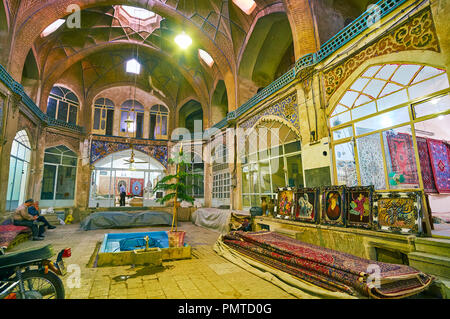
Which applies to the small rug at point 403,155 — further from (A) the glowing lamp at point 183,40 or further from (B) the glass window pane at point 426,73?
(A) the glowing lamp at point 183,40

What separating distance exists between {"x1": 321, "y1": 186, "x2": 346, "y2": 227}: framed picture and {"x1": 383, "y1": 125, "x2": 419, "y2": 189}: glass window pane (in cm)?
111

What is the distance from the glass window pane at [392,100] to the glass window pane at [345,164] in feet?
3.48

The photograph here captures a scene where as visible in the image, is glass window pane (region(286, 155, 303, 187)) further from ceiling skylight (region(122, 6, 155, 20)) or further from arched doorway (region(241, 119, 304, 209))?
ceiling skylight (region(122, 6, 155, 20))

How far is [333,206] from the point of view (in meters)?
5.00

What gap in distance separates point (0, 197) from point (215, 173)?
896cm

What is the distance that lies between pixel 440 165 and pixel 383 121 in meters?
2.59

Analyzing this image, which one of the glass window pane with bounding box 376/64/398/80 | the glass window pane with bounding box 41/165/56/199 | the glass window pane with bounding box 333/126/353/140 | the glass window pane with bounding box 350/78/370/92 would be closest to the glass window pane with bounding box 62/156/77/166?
the glass window pane with bounding box 41/165/56/199

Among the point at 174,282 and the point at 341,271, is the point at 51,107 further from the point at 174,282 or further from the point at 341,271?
the point at 341,271

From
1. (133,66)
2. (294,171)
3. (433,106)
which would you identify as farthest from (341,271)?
(133,66)

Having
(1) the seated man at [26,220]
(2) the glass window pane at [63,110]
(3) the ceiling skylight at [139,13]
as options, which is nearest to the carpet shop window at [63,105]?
(2) the glass window pane at [63,110]

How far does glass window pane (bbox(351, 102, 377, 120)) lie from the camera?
16.5 ft

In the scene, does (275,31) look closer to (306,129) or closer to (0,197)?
(306,129)

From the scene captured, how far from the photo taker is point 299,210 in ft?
19.0

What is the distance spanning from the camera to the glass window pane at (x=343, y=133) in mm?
5520
